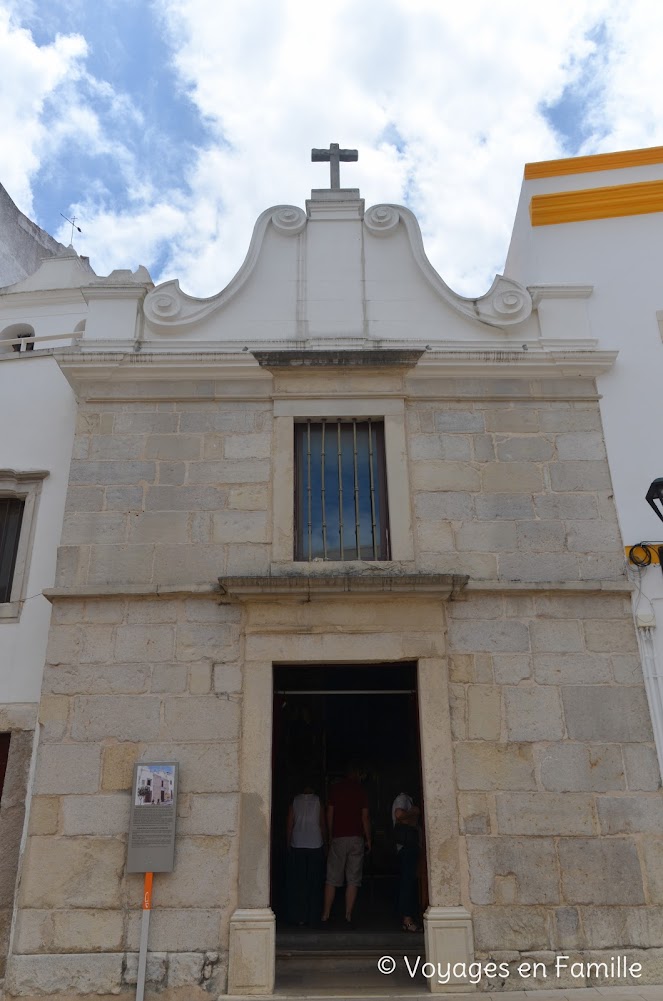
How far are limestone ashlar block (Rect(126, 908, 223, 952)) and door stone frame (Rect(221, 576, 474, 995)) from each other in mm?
159

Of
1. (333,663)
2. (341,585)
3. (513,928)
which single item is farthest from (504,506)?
(513,928)

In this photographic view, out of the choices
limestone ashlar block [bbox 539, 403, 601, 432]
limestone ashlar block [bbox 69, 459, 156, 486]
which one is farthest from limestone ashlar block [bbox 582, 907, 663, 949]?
limestone ashlar block [bbox 69, 459, 156, 486]

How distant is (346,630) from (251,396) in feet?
8.04

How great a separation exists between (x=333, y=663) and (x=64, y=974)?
2955 millimetres

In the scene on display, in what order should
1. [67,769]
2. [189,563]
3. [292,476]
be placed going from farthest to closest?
[292,476] < [189,563] < [67,769]

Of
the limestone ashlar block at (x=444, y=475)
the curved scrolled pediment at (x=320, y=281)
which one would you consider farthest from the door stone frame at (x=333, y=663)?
the curved scrolled pediment at (x=320, y=281)

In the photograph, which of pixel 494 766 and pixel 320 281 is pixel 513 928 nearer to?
pixel 494 766

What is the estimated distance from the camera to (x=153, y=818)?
18.8ft

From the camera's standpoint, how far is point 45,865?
568 cm

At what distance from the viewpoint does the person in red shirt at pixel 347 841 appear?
7012 mm

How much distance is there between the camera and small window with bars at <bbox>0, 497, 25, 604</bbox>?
6.96 metres

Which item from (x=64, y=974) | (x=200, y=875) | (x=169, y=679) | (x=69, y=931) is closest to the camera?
(x=64, y=974)

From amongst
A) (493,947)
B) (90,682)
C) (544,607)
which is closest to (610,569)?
(544,607)

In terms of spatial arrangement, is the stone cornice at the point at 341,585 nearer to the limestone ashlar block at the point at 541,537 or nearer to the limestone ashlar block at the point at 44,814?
the limestone ashlar block at the point at 541,537
